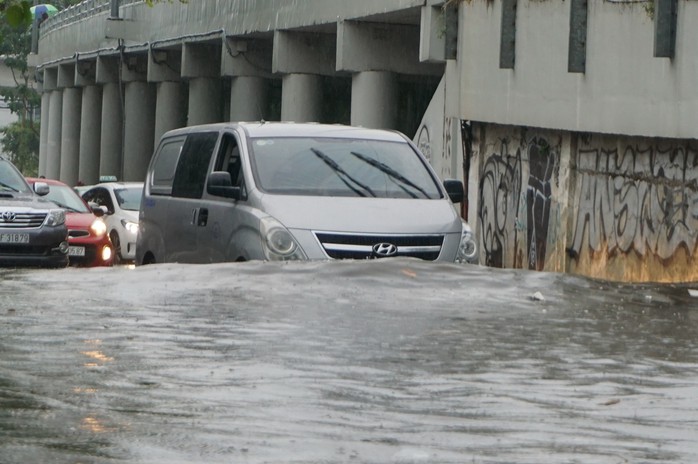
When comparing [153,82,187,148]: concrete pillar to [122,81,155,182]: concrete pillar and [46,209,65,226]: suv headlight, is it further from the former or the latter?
[46,209,65,226]: suv headlight

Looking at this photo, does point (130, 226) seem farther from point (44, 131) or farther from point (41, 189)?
point (44, 131)

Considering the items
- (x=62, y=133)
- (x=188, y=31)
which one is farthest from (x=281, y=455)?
(x=62, y=133)

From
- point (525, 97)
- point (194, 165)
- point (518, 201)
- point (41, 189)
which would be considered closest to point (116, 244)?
point (41, 189)

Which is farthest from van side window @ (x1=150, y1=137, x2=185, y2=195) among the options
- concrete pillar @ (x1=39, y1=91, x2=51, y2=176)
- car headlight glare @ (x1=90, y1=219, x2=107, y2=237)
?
concrete pillar @ (x1=39, y1=91, x2=51, y2=176)

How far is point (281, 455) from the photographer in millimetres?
5980

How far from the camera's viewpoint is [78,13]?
2313 inches

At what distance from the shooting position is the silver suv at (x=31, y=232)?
19859 mm

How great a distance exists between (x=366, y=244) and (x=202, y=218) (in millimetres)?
1816

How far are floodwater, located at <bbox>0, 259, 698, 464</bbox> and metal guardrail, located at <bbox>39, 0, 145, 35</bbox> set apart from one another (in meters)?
37.5

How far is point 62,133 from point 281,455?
58.1 metres

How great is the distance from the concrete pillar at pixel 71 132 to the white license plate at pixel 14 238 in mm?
42306

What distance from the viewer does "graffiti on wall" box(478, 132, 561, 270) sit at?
22406 millimetres

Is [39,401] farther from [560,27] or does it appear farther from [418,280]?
[560,27]

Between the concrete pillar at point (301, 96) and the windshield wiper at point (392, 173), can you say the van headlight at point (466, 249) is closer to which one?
the windshield wiper at point (392, 173)
